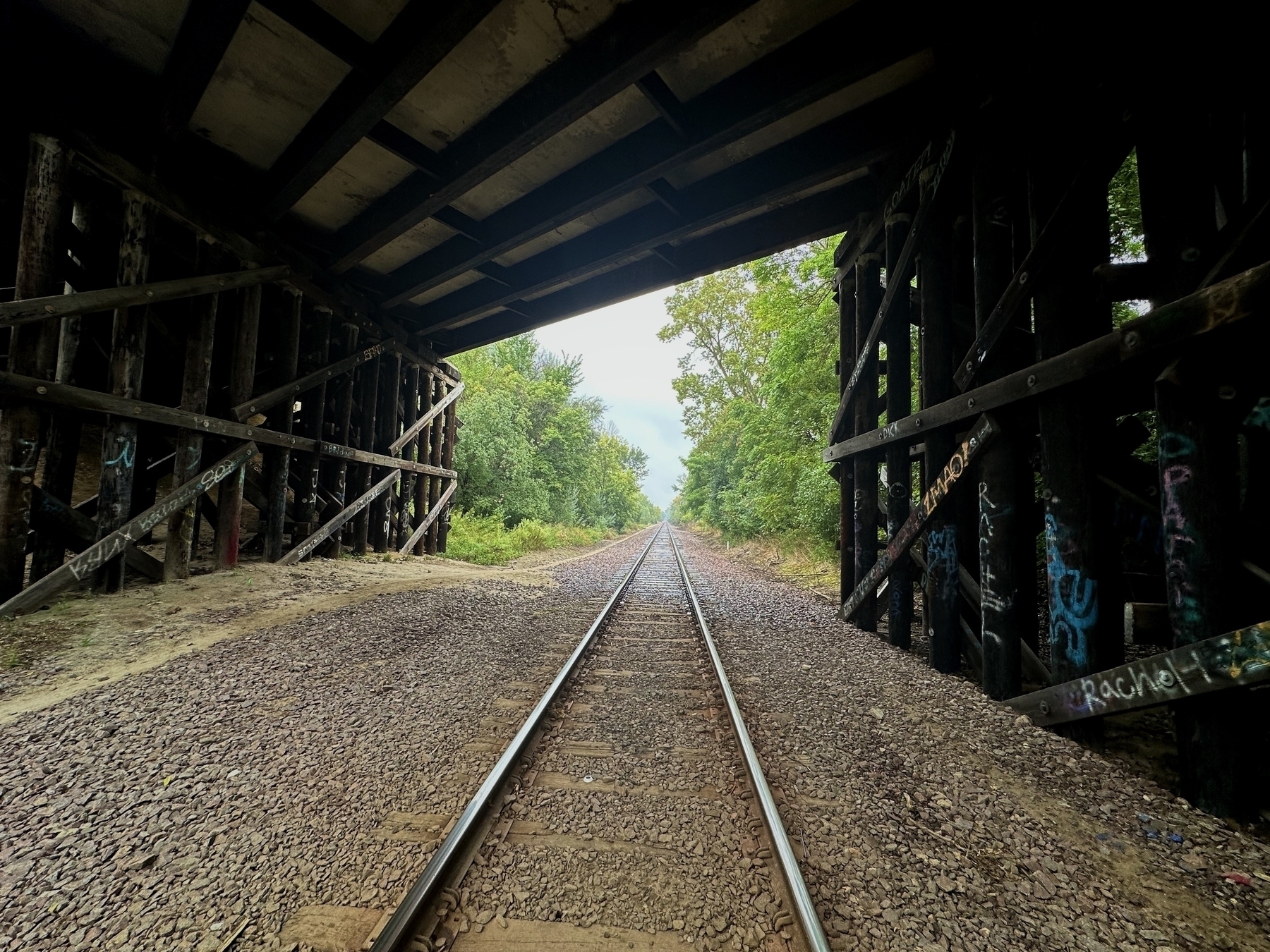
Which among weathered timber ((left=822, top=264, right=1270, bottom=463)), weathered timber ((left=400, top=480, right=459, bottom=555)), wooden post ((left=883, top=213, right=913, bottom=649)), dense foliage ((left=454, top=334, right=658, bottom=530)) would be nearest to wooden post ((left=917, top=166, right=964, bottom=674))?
weathered timber ((left=822, top=264, right=1270, bottom=463))

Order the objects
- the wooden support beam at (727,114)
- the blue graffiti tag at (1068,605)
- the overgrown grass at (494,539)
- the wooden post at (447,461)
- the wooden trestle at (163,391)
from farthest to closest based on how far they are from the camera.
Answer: the overgrown grass at (494,539) < the wooden post at (447,461) < the wooden trestle at (163,391) < the wooden support beam at (727,114) < the blue graffiti tag at (1068,605)

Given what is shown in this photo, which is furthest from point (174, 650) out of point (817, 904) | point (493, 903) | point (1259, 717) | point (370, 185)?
point (1259, 717)

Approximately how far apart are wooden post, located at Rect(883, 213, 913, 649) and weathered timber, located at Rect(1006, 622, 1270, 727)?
6.37 feet

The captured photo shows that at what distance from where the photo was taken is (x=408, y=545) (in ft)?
34.3

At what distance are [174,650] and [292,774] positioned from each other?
8.63 feet

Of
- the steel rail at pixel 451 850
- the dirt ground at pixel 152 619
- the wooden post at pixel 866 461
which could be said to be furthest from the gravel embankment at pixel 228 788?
the wooden post at pixel 866 461

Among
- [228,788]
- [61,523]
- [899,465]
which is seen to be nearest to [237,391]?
[61,523]

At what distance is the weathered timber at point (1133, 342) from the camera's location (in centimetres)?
212

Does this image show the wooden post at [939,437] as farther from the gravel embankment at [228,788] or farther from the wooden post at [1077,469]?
the gravel embankment at [228,788]

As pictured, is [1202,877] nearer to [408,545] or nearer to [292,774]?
[292,774]

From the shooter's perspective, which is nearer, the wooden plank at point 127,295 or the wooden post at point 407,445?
the wooden plank at point 127,295

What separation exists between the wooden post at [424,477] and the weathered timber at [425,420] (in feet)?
0.69

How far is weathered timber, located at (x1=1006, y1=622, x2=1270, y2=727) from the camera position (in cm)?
204

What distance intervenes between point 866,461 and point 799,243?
2952 millimetres
